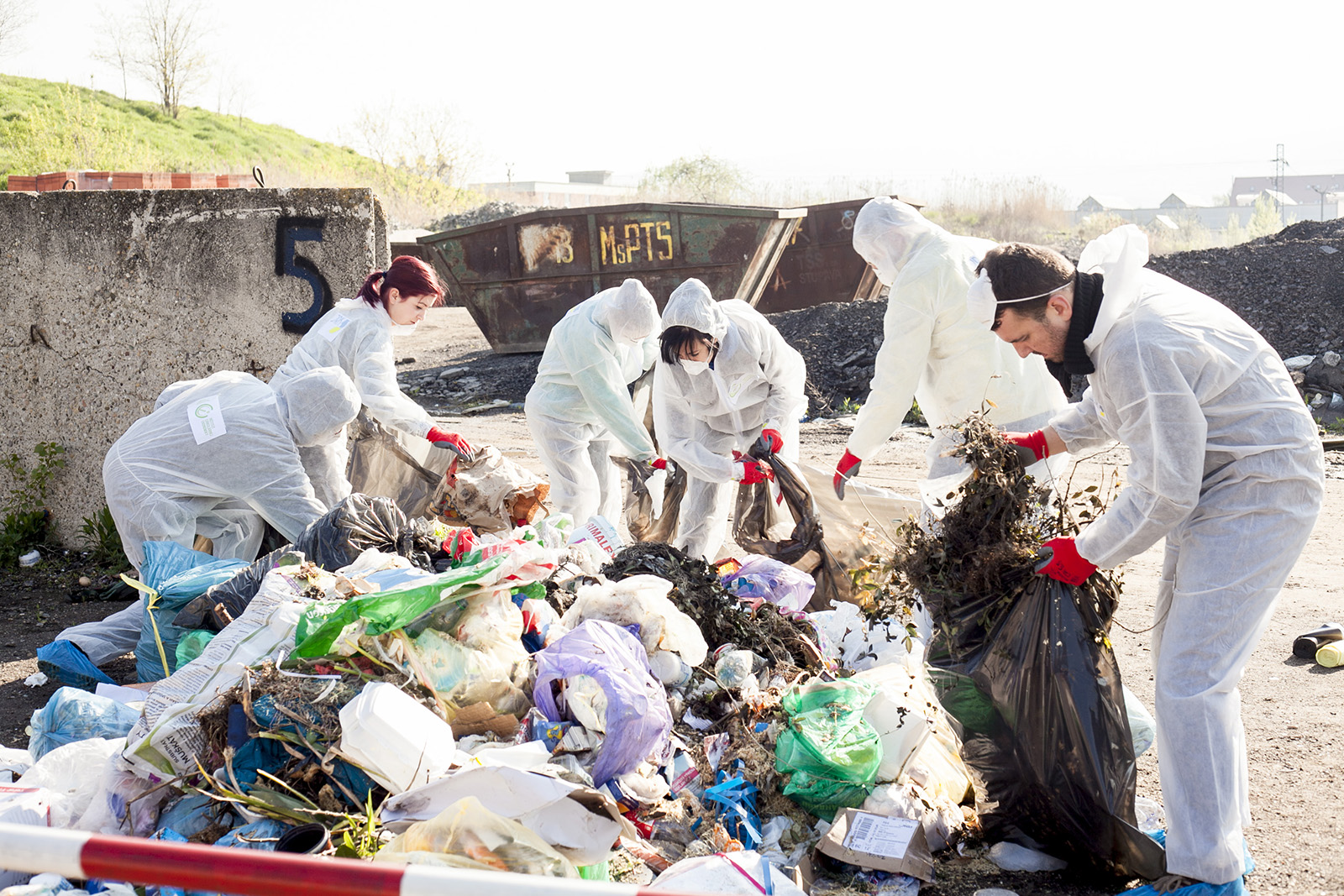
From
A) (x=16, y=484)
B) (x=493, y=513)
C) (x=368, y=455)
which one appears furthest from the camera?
(x=16, y=484)

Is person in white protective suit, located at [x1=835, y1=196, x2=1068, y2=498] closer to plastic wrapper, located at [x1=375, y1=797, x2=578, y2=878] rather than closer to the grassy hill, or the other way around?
plastic wrapper, located at [x1=375, y1=797, x2=578, y2=878]

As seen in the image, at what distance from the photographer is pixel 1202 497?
2.49m

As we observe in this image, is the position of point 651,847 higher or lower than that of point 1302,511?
lower

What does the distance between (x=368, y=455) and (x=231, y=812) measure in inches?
107

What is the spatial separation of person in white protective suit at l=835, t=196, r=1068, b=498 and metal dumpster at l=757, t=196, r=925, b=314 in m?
8.54

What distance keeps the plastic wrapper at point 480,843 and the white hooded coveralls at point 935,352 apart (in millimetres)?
2166

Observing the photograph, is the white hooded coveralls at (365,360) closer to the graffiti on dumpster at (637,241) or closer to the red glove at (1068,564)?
the red glove at (1068,564)

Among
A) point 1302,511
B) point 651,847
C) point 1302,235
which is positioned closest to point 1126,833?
point 1302,511

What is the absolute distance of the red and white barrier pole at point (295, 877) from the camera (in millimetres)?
1345

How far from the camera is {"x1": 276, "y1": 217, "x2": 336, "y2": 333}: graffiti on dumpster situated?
5836mm

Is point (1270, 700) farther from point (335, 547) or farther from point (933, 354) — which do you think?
point (335, 547)

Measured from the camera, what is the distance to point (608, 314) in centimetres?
508

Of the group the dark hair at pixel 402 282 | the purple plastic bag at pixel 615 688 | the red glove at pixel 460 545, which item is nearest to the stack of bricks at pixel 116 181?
the dark hair at pixel 402 282

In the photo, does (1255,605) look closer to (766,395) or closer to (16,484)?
(766,395)
